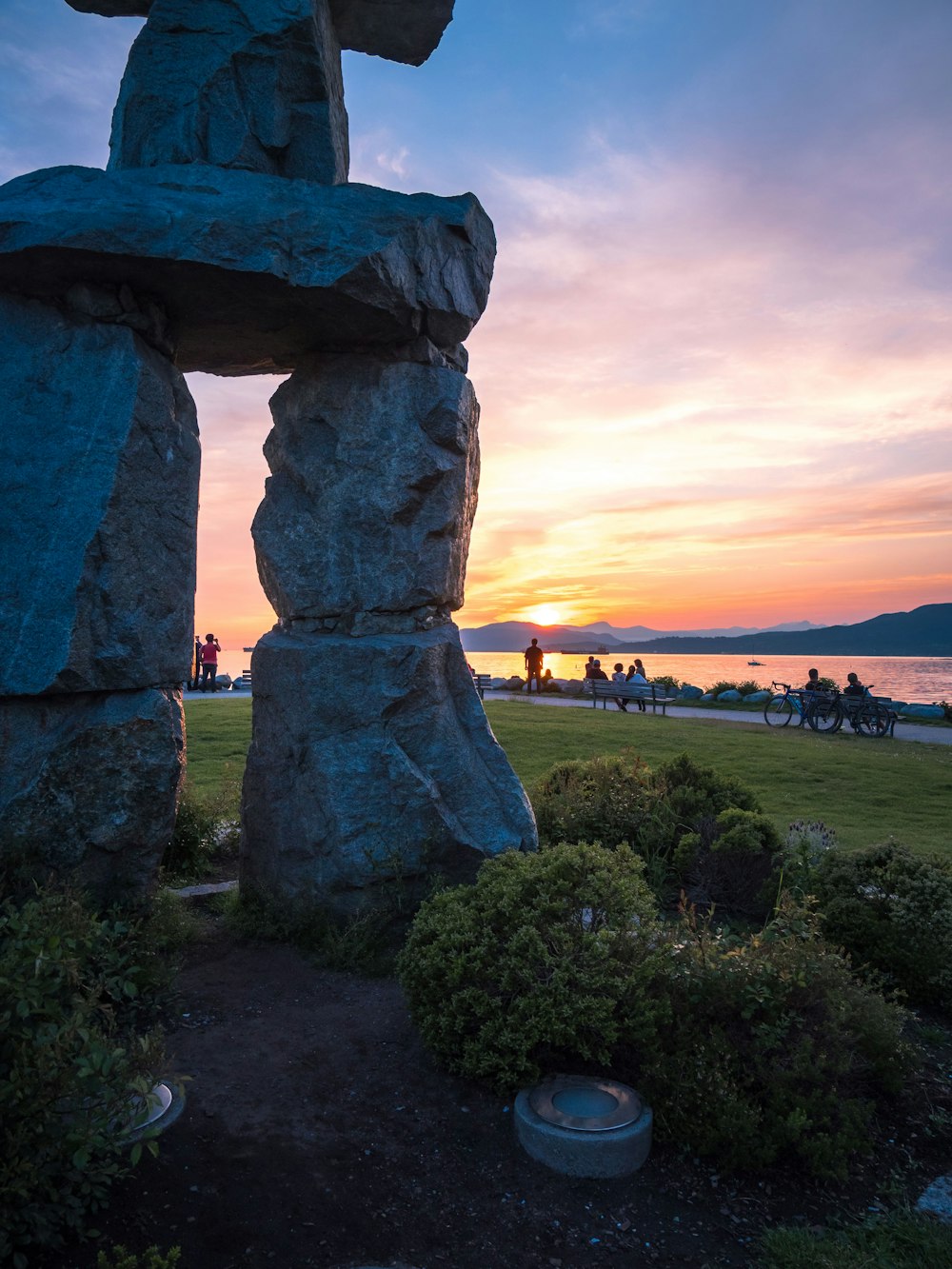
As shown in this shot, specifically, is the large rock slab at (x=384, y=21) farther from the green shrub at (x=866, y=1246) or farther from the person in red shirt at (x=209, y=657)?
the person in red shirt at (x=209, y=657)

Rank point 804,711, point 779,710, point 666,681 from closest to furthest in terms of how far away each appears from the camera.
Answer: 1. point 804,711
2. point 779,710
3. point 666,681

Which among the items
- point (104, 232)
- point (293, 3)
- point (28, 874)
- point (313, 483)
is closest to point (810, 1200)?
point (28, 874)

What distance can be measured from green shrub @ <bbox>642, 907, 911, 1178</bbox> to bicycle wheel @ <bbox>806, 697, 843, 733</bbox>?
57.0 ft

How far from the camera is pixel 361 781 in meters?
6.54

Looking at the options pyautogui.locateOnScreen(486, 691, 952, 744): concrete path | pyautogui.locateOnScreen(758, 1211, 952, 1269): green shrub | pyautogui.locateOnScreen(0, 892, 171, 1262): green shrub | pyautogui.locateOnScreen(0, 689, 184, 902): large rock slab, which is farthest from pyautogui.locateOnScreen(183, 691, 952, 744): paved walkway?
pyautogui.locateOnScreen(0, 892, 171, 1262): green shrub

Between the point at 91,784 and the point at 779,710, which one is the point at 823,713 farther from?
the point at 91,784

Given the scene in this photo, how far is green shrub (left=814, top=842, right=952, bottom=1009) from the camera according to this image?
6121mm

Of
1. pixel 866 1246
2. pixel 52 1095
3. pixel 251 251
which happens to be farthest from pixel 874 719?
pixel 52 1095

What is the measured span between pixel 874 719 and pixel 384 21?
18547 millimetres

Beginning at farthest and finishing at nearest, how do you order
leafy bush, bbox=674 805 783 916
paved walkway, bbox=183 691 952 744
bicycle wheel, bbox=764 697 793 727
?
bicycle wheel, bbox=764 697 793 727 < paved walkway, bbox=183 691 952 744 < leafy bush, bbox=674 805 783 916

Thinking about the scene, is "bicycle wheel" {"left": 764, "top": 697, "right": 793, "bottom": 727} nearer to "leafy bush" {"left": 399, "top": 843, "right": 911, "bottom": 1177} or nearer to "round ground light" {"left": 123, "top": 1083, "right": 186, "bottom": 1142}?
"leafy bush" {"left": 399, "top": 843, "right": 911, "bottom": 1177}

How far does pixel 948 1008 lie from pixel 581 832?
3663 mm

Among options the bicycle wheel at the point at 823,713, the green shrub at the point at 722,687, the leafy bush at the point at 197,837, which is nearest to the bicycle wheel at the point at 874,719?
the bicycle wheel at the point at 823,713

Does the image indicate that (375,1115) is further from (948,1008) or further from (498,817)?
(948,1008)
